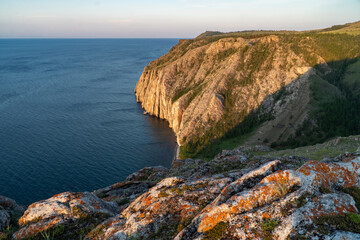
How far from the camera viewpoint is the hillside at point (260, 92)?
8356cm

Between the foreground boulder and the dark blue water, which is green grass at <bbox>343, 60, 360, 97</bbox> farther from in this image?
the foreground boulder

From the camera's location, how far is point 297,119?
85625mm

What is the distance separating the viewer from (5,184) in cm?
6581

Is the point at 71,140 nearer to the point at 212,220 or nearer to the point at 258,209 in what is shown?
the point at 212,220

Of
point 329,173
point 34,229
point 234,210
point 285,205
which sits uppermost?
point 329,173

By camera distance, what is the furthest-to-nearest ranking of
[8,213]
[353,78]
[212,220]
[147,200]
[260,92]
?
[353,78] → [260,92] → [8,213] → [147,200] → [212,220]

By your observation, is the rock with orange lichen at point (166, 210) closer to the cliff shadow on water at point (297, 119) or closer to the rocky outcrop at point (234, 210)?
the rocky outcrop at point (234, 210)

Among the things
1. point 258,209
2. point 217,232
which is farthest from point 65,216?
point 258,209

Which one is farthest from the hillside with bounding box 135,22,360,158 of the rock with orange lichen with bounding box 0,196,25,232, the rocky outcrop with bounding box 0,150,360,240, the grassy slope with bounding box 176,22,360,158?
the rocky outcrop with bounding box 0,150,360,240

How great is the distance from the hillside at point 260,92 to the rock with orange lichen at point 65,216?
243 ft

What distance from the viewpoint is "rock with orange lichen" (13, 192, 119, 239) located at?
13141 mm

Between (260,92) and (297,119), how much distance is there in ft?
79.4

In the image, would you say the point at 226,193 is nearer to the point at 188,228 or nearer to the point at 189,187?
the point at 188,228

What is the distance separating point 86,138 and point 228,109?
214 ft
